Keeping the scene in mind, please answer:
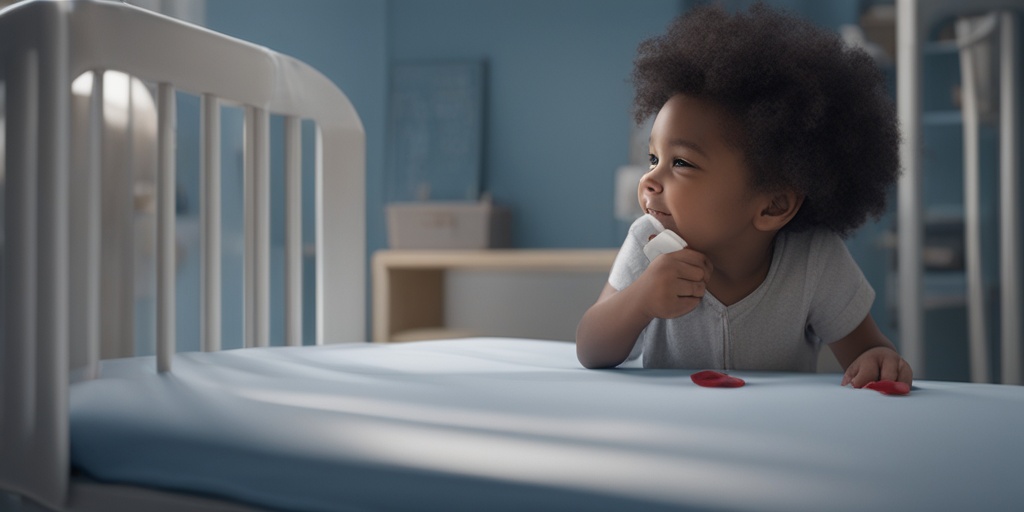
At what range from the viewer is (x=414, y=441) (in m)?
0.57

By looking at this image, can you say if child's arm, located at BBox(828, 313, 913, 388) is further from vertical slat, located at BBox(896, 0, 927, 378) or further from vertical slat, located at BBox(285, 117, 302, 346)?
vertical slat, located at BBox(896, 0, 927, 378)

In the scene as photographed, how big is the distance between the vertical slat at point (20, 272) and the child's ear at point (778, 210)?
650 millimetres

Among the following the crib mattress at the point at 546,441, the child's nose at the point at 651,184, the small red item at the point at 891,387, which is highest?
the child's nose at the point at 651,184

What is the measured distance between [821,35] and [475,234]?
1742 millimetres

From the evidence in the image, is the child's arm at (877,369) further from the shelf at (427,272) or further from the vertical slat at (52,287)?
the shelf at (427,272)

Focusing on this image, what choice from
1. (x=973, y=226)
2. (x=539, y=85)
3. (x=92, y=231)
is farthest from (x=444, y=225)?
(x=92, y=231)

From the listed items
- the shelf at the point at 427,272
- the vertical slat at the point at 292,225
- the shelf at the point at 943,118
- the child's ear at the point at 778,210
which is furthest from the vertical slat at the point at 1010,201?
the vertical slat at the point at 292,225

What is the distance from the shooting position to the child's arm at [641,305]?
82cm

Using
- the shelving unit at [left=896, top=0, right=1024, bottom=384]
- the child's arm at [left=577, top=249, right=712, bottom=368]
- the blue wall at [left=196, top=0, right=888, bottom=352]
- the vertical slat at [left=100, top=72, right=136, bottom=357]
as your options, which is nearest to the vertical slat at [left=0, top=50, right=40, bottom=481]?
the vertical slat at [left=100, top=72, right=136, bottom=357]

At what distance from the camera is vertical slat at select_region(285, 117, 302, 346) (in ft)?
3.48

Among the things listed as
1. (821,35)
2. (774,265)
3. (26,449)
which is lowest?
(26,449)

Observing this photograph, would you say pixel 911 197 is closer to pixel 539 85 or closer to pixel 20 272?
pixel 539 85

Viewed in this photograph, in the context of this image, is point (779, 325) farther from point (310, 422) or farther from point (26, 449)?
point (26, 449)

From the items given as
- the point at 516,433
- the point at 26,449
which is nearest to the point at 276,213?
the point at 26,449
